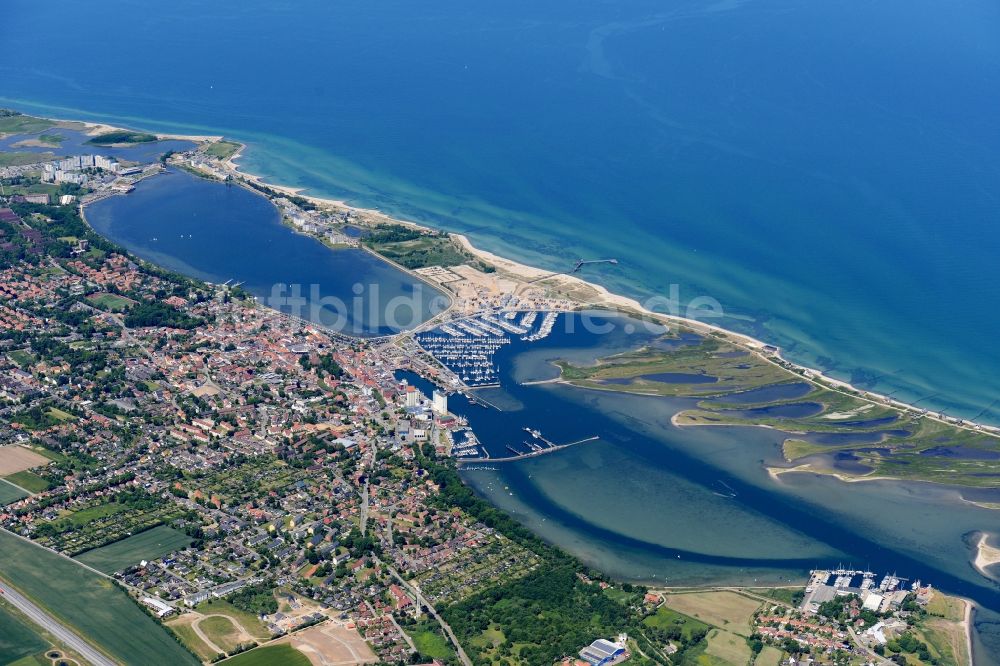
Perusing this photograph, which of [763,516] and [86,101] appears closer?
[763,516]

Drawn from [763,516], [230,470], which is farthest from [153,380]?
[763,516]

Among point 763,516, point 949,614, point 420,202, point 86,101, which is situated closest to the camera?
point 949,614

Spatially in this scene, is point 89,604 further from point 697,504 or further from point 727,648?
point 697,504

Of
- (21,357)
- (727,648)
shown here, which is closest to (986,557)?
(727,648)

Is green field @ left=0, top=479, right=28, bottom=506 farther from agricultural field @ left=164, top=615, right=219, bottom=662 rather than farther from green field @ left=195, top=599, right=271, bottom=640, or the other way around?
agricultural field @ left=164, top=615, right=219, bottom=662

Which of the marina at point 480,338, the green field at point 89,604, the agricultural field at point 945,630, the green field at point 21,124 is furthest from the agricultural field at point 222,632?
the green field at point 21,124

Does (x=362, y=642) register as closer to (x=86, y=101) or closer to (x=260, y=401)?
(x=260, y=401)
